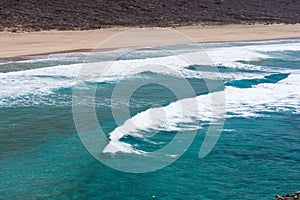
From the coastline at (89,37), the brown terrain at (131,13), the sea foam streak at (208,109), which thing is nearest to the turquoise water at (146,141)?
the sea foam streak at (208,109)

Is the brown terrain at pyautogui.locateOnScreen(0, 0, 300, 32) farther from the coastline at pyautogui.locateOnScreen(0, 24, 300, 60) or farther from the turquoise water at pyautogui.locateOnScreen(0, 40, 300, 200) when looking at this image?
the turquoise water at pyautogui.locateOnScreen(0, 40, 300, 200)

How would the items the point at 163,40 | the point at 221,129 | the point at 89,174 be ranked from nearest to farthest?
1. the point at 89,174
2. the point at 221,129
3. the point at 163,40

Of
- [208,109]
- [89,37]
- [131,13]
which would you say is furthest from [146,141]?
[131,13]

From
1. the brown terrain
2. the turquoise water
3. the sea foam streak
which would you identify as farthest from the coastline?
the sea foam streak

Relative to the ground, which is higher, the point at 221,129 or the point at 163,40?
the point at 163,40

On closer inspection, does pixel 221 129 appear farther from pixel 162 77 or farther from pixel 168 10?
pixel 168 10

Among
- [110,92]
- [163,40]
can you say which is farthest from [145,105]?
[163,40]
